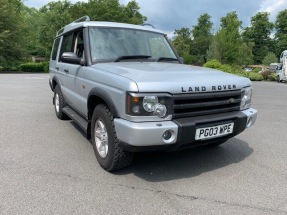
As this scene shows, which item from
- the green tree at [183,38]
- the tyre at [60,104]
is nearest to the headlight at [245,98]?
the tyre at [60,104]

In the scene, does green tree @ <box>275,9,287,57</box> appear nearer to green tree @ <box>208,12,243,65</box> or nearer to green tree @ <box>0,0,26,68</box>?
green tree @ <box>208,12,243,65</box>

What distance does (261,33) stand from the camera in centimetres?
7519

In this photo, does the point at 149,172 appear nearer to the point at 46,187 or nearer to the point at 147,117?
the point at 147,117

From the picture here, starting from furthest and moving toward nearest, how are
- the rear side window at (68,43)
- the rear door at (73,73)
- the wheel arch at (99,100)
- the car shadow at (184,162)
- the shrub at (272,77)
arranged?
the shrub at (272,77) < the rear side window at (68,43) < the rear door at (73,73) < the car shadow at (184,162) < the wheel arch at (99,100)

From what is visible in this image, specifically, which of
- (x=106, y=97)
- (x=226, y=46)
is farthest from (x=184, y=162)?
(x=226, y=46)

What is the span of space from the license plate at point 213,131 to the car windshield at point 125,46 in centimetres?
167

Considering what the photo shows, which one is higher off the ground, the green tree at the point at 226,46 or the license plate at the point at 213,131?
the green tree at the point at 226,46

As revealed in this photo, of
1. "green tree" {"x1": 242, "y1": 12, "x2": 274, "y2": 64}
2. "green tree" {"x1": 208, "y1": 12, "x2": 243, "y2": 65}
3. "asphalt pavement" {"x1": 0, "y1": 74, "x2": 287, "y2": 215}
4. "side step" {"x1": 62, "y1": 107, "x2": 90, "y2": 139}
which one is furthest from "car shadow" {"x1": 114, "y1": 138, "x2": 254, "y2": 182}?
"green tree" {"x1": 242, "y1": 12, "x2": 274, "y2": 64}

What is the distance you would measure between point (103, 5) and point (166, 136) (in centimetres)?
4022

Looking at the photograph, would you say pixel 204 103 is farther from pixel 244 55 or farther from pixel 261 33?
pixel 261 33

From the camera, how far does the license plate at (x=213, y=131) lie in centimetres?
321

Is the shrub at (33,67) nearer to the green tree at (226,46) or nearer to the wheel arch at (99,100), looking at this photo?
the green tree at (226,46)

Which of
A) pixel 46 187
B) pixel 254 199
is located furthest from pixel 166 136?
pixel 46 187

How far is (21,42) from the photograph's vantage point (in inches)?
1340
